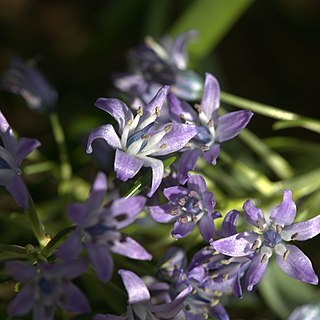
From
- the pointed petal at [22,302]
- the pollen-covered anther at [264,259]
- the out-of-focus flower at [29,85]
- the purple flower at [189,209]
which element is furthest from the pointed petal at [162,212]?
the out-of-focus flower at [29,85]

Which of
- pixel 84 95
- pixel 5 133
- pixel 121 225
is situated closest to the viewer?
pixel 121 225

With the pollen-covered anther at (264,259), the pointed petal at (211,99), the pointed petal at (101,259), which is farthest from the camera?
the pointed petal at (211,99)

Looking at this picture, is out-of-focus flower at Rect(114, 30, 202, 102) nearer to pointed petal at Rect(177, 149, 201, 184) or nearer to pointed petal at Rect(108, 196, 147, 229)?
pointed petal at Rect(177, 149, 201, 184)

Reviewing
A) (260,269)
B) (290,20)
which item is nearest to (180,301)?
(260,269)

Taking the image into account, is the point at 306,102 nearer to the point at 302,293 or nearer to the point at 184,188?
the point at 302,293

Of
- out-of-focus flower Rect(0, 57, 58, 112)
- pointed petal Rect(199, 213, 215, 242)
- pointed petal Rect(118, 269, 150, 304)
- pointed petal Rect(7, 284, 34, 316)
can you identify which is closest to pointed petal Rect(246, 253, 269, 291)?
pointed petal Rect(199, 213, 215, 242)

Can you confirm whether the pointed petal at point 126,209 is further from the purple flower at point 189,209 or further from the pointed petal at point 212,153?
the pointed petal at point 212,153

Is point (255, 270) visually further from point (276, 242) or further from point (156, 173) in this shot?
point (156, 173)
